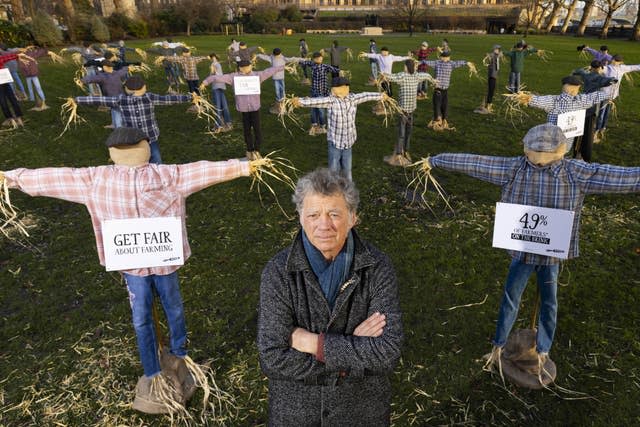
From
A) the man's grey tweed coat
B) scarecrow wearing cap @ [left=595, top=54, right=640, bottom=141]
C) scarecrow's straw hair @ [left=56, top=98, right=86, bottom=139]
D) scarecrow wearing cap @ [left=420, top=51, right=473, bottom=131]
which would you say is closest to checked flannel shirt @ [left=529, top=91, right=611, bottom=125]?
scarecrow wearing cap @ [left=420, top=51, right=473, bottom=131]

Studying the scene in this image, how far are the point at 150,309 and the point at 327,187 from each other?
2510mm

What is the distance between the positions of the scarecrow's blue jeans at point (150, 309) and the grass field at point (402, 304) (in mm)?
746

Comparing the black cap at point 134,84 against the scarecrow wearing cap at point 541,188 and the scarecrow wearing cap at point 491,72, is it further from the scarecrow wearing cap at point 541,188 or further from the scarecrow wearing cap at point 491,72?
the scarecrow wearing cap at point 491,72

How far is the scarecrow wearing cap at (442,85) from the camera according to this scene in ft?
42.7

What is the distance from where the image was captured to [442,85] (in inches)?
520

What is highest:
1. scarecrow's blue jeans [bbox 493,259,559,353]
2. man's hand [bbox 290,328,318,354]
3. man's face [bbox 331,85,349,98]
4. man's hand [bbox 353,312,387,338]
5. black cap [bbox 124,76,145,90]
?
black cap [bbox 124,76,145,90]

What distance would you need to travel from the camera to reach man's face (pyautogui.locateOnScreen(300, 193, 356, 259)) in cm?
278

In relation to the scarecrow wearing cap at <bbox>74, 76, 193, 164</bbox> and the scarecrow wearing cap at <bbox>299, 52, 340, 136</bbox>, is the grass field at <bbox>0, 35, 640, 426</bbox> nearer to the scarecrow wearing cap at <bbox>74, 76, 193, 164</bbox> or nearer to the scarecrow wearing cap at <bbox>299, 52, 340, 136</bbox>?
the scarecrow wearing cap at <bbox>74, 76, 193, 164</bbox>

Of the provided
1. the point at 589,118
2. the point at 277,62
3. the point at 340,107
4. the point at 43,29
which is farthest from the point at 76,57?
the point at 43,29

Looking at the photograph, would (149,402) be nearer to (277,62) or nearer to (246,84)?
(246,84)

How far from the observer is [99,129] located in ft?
47.8

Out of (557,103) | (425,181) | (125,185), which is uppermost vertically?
(557,103)

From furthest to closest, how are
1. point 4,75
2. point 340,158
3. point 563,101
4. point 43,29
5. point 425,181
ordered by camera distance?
point 43,29 → point 4,75 → point 340,158 → point 563,101 → point 425,181

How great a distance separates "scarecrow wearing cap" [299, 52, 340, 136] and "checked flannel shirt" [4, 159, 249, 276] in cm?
931
